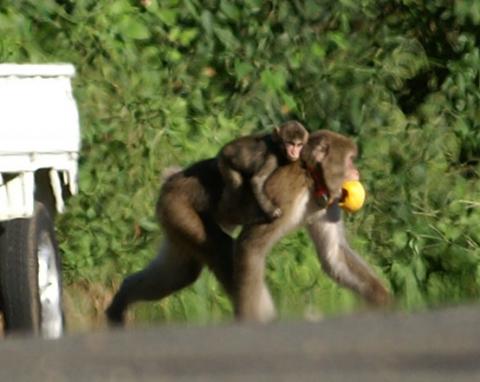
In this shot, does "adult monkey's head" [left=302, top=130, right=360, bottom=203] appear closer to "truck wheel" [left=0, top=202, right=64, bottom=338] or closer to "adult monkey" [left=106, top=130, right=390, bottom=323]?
"adult monkey" [left=106, top=130, right=390, bottom=323]

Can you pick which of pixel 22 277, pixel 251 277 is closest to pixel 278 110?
pixel 251 277

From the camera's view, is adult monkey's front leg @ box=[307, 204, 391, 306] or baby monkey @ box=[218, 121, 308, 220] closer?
baby monkey @ box=[218, 121, 308, 220]

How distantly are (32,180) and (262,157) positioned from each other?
1.29 m

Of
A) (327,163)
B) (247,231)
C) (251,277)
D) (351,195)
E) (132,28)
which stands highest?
(132,28)

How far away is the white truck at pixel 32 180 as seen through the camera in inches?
298

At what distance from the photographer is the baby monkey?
840 cm

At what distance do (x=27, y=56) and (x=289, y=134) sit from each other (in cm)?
298

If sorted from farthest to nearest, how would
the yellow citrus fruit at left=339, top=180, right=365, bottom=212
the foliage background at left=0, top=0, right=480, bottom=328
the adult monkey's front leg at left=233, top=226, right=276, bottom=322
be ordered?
1. the foliage background at left=0, top=0, right=480, bottom=328
2. the yellow citrus fruit at left=339, top=180, right=365, bottom=212
3. the adult monkey's front leg at left=233, top=226, right=276, bottom=322

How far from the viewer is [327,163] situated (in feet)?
27.9

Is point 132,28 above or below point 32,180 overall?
above

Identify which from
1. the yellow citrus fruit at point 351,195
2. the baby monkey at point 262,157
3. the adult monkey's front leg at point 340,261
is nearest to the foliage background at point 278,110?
the adult monkey's front leg at point 340,261

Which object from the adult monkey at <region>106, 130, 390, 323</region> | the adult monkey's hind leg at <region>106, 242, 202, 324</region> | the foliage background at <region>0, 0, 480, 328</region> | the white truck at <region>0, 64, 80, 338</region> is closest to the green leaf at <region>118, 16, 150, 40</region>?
the foliage background at <region>0, 0, 480, 328</region>

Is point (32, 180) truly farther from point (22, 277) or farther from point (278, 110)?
point (278, 110)

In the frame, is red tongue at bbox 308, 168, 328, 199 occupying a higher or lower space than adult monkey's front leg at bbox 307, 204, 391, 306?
higher
